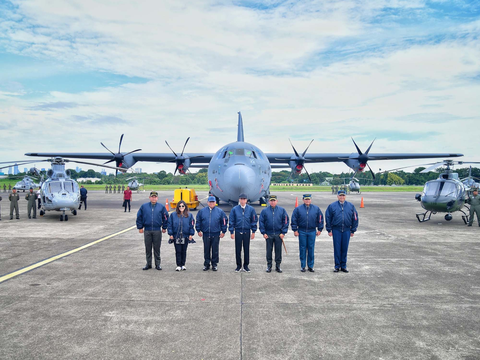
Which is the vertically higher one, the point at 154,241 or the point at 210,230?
the point at 210,230

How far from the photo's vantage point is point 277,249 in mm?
7391

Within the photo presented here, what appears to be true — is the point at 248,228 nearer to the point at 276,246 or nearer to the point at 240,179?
the point at 276,246

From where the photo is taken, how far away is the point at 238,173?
579 inches

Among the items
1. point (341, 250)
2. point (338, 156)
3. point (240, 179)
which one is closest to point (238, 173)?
point (240, 179)

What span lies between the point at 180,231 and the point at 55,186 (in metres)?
11.5

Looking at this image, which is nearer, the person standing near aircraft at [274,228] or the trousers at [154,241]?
the person standing near aircraft at [274,228]

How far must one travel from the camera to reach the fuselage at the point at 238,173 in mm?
14734

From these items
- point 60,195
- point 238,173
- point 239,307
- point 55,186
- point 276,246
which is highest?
point 238,173

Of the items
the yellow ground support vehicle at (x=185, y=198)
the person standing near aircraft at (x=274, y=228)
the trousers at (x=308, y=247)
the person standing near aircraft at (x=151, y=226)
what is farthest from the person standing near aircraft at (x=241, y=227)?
the yellow ground support vehicle at (x=185, y=198)

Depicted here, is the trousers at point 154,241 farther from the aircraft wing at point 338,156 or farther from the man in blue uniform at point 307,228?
the aircraft wing at point 338,156

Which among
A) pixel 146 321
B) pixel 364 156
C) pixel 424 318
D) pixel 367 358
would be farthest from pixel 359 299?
pixel 364 156

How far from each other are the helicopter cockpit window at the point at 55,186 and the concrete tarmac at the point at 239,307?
7.11 meters

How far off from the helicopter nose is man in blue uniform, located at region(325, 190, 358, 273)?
7257 mm

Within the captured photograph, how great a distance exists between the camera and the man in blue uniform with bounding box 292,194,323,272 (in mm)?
7340
